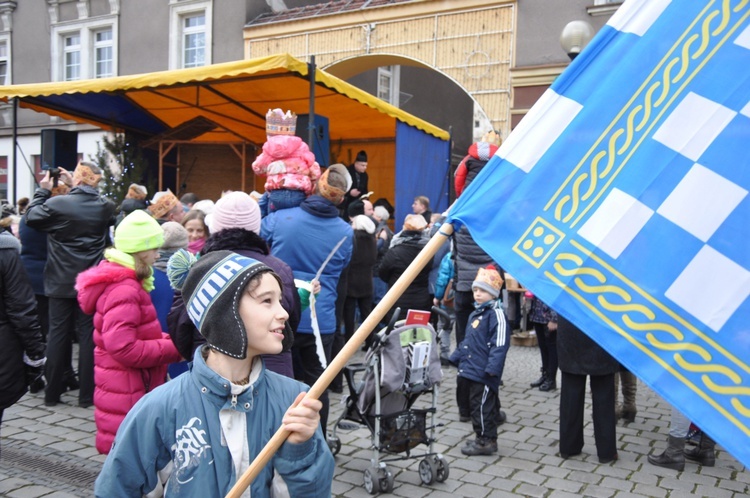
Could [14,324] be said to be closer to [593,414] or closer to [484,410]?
[484,410]

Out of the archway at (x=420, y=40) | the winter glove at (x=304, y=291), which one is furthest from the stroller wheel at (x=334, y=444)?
the archway at (x=420, y=40)

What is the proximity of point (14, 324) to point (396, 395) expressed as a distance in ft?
8.21

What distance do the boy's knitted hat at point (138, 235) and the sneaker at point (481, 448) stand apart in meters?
2.83

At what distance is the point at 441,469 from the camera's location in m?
4.59

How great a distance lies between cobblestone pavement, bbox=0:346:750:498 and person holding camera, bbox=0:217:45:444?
0.83 m

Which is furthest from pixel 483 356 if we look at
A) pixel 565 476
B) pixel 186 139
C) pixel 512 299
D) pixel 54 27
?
pixel 54 27

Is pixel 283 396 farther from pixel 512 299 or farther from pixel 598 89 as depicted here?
pixel 512 299

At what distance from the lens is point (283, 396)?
7.00 ft

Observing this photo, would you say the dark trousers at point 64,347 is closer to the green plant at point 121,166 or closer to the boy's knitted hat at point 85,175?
the boy's knitted hat at point 85,175

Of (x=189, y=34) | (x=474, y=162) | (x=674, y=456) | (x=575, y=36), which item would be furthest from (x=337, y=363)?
(x=189, y=34)

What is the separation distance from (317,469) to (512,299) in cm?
674

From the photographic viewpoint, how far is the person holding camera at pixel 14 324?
153 inches

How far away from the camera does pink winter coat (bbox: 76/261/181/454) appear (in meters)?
3.62

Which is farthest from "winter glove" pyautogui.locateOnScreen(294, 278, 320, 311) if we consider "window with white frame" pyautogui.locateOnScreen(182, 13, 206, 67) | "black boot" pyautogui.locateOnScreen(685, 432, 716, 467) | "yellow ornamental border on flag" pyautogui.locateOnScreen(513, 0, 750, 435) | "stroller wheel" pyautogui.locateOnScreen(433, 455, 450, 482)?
"window with white frame" pyautogui.locateOnScreen(182, 13, 206, 67)
